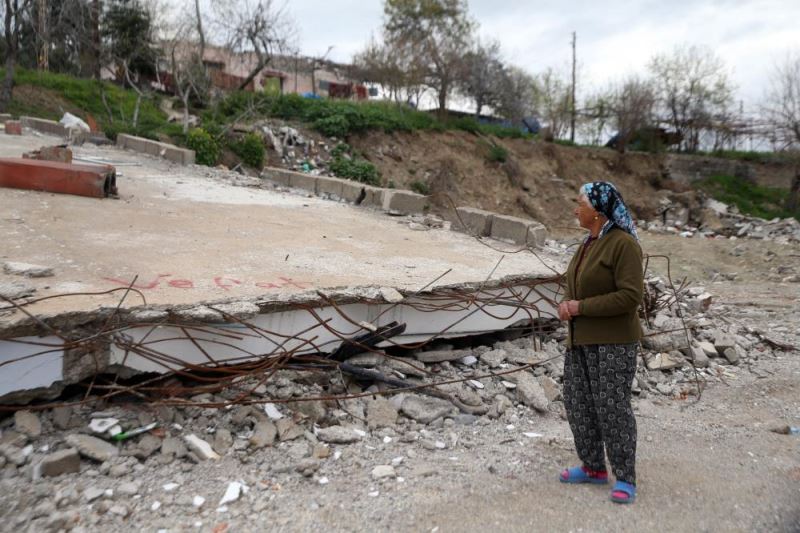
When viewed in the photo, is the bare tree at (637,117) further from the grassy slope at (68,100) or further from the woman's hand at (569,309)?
the woman's hand at (569,309)

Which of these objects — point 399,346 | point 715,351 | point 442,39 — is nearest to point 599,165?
point 442,39

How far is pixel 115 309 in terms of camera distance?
9.41 ft

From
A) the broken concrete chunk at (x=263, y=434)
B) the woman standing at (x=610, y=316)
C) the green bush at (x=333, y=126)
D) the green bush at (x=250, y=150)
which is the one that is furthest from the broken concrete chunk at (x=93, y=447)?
the green bush at (x=333, y=126)

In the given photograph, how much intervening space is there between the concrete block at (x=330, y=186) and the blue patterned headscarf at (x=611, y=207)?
20.0ft

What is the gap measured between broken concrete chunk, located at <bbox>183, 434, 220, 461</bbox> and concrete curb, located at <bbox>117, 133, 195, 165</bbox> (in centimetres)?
888

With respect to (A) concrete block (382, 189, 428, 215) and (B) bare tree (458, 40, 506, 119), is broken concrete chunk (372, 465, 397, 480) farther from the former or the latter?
(B) bare tree (458, 40, 506, 119)

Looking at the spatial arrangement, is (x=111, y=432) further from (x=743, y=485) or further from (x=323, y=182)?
(x=323, y=182)

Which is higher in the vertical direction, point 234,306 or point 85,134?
point 85,134

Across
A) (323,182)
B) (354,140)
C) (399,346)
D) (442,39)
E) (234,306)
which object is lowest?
(399,346)

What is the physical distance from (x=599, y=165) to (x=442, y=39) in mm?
7856

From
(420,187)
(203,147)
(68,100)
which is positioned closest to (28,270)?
(203,147)

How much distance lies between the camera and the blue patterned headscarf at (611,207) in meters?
2.54

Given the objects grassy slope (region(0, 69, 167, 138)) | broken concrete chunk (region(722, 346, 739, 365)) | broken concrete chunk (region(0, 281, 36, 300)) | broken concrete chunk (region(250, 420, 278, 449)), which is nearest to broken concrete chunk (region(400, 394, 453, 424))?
broken concrete chunk (region(250, 420, 278, 449))

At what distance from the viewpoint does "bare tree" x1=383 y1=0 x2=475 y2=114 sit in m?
22.6
